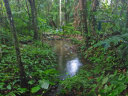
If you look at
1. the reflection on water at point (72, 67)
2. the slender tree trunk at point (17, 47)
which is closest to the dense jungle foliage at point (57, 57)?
the slender tree trunk at point (17, 47)

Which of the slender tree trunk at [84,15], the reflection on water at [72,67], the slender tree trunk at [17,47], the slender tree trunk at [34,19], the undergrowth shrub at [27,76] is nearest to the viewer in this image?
the slender tree trunk at [17,47]

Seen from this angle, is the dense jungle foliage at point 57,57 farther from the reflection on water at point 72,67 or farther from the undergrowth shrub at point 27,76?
the reflection on water at point 72,67

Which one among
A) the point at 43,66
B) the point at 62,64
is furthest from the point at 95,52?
the point at 43,66

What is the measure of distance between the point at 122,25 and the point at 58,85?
11.3 ft

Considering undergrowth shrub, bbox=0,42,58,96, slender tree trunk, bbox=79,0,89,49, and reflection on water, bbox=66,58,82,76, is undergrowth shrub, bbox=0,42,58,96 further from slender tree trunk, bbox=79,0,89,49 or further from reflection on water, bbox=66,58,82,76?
slender tree trunk, bbox=79,0,89,49

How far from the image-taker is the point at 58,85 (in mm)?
3697

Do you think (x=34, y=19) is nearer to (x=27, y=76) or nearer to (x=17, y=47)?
(x=27, y=76)

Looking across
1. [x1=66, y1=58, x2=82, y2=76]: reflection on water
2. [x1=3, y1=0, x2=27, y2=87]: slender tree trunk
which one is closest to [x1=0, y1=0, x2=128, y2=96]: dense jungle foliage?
[x1=3, y1=0, x2=27, y2=87]: slender tree trunk

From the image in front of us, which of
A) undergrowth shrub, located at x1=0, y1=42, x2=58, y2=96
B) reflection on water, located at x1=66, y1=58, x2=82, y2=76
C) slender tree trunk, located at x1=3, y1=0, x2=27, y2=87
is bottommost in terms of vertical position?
reflection on water, located at x1=66, y1=58, x2=82, y2=76

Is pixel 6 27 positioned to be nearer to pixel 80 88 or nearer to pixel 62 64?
pixel 62 64

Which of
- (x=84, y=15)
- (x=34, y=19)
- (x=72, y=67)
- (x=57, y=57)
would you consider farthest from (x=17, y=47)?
(x=34, y=19)

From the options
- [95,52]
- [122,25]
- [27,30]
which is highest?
[122,25]

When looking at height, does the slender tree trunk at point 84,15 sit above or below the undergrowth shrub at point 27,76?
above

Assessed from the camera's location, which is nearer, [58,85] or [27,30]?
[58,85]
